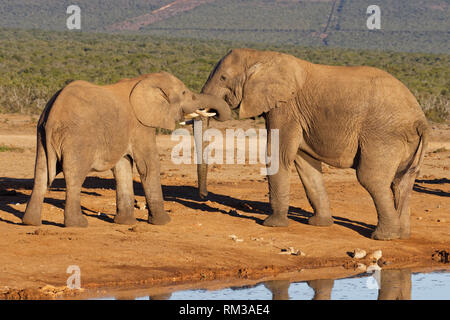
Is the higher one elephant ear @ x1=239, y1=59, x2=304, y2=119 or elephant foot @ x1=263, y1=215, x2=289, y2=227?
elephant ear @ x1=239, y1=59, x2=304, y2=119

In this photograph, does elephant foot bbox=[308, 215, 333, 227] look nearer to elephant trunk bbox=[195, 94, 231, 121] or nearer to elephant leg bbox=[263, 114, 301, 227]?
elephant leg bbox=[263, 114, 301, 227]

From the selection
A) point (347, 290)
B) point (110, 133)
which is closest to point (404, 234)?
point (347, 290)

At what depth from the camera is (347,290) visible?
32.5ft

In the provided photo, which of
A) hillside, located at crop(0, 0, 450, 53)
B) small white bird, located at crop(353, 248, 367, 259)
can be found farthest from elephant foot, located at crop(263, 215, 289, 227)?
hillside, located at crop(0, 0, 450, 53)

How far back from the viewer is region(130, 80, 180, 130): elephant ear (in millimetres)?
12125

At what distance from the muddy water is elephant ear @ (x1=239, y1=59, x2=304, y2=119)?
9.67 feet

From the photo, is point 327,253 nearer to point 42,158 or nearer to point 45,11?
point 42,158

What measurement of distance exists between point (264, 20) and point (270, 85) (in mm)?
128795

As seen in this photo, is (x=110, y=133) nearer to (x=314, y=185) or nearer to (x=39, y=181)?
(x=39, y=181)

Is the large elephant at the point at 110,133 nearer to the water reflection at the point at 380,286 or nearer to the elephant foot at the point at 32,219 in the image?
the elephant foot at the point at 32,219

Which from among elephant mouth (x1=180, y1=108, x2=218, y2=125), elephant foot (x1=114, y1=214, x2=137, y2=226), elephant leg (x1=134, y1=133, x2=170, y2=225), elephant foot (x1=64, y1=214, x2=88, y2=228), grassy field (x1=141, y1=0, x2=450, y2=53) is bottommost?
grassy field (x1=141, y1=0, x2=450, y2=53)

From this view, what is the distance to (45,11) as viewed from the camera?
13788 centimetres

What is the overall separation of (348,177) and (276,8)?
5251 inches

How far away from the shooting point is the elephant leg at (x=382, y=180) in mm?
11805
